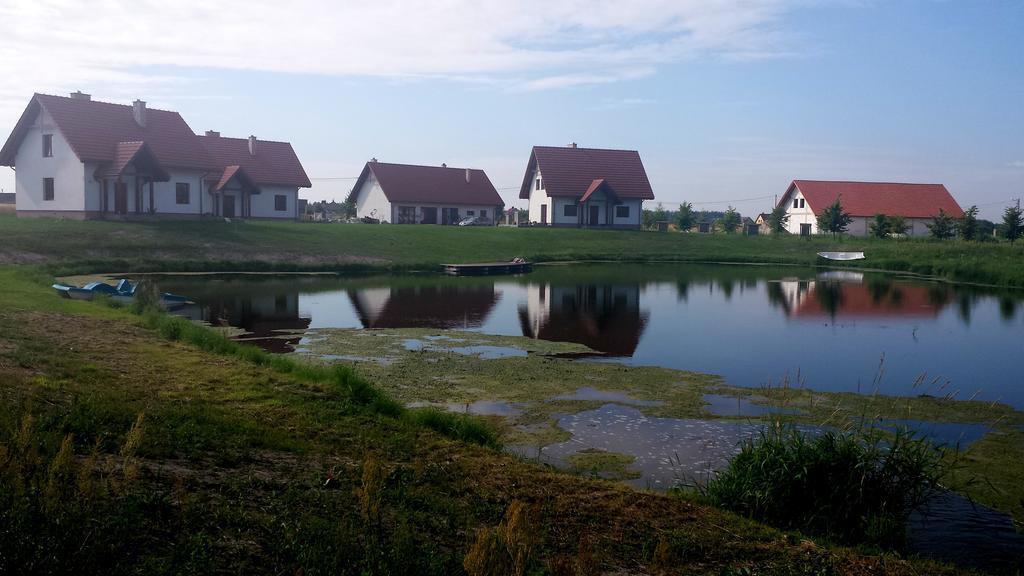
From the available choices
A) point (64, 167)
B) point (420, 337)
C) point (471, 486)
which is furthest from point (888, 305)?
point (64, 167)

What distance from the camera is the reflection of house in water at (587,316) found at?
20.3 meters

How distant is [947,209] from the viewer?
72.0 metres

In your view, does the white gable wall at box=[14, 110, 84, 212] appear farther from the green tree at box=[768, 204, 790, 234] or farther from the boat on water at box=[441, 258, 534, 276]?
the green tree at box=[768, 204, 790, 234]

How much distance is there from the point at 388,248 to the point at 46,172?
18.1 metres

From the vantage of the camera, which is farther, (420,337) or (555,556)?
(420,337)

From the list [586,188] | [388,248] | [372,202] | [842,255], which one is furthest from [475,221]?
[842,255]

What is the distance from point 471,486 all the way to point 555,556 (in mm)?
1775

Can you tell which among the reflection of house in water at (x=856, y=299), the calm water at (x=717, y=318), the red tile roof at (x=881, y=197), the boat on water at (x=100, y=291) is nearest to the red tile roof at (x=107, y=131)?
the calm water at (x=717, y=318)

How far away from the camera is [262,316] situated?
2262 cm

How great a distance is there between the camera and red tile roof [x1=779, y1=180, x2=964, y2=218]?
232ft

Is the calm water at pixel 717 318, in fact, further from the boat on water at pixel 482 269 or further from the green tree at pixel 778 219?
the green tree at pixel 778 219

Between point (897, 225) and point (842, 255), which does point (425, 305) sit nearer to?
point (842, 255)

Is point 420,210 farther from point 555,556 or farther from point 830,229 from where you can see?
point 555,556

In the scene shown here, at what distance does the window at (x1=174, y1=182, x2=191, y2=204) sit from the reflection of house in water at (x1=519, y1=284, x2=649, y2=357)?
23222mm
